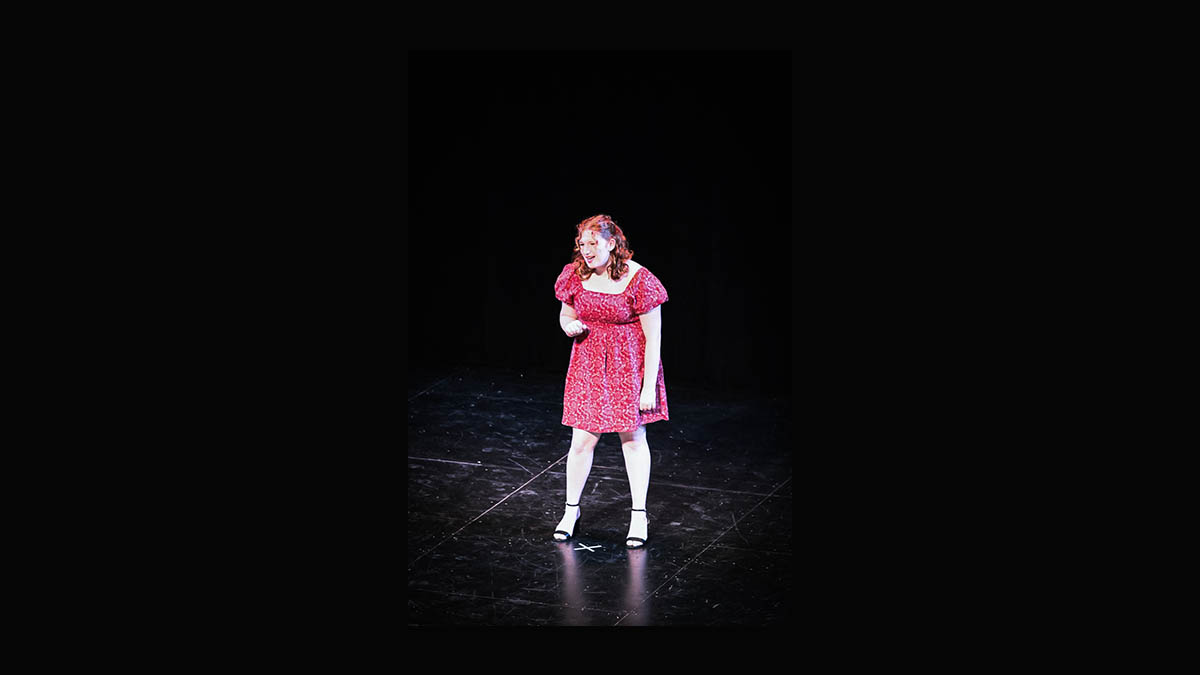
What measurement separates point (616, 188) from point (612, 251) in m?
2.34

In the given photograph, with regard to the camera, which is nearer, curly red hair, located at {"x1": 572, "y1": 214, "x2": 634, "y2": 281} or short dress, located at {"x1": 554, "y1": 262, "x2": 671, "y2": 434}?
curly red hair, located at {"x1": 572, "y1": 214, "x2": 634, "y2": 281}

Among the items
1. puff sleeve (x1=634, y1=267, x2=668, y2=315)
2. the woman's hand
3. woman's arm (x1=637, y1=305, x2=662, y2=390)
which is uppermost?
puff sleeve (x1=634, y1=267, x2=668, y2=315)

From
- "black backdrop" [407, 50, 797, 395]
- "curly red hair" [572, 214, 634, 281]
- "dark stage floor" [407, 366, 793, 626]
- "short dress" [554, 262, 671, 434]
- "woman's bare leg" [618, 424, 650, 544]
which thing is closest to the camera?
"dark stage floor" [407, 366, 793, 626]

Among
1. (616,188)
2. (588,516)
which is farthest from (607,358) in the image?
(616,188)

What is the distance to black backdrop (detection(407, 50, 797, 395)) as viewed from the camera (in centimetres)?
810

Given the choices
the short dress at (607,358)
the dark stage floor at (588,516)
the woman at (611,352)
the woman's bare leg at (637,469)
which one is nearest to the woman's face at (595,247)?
the woman at (611,352)

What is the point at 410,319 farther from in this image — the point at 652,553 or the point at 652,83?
the point at 652,553

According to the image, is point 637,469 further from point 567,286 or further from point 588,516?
point 567,286

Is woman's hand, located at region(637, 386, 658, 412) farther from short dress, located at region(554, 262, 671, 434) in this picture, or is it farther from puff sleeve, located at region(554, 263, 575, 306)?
puff sleeve, located at region(554, 263, 575, 306)

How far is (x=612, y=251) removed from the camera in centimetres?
610

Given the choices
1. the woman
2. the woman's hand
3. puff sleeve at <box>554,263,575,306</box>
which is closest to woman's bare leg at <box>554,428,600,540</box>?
the woman

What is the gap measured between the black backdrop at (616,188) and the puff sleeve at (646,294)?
6.72ft

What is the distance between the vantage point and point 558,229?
866 cm

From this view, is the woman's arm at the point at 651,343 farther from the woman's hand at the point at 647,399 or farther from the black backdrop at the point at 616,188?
the black backdrop at the point at 616,188
